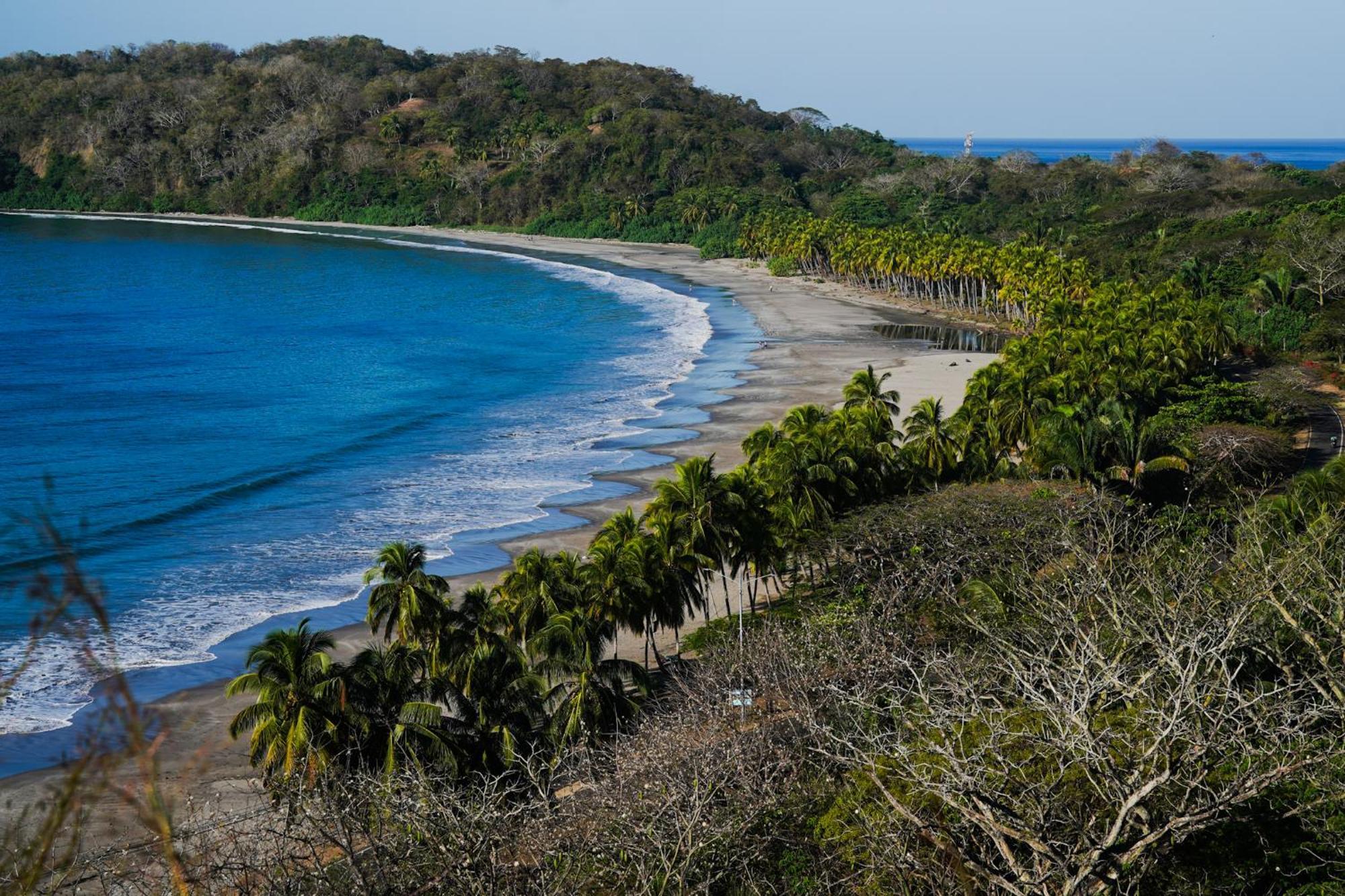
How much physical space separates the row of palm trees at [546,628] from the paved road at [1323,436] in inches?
A: 668

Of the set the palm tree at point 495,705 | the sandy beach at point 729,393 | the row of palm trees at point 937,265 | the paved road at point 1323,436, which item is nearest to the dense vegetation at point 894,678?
the palm tree at point 495,705

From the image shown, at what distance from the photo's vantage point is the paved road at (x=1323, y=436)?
46.2 metres

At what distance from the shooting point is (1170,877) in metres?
15.1

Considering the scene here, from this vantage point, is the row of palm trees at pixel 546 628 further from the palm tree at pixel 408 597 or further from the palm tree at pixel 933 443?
the palm tree at pixel 933 443

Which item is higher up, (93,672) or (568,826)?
(93,672)

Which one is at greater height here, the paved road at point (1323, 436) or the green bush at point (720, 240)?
the green bush at point (720, 240)

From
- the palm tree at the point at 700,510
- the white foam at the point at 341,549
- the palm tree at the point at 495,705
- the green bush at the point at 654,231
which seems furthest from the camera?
the green bush at the point at 654,231

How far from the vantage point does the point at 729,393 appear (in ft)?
223

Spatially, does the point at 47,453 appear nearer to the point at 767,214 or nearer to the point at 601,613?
the point at 601,613

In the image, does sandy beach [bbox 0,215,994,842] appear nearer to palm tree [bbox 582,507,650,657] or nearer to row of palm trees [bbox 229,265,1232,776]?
row of palm trees [bbox 229,265,1232,776]

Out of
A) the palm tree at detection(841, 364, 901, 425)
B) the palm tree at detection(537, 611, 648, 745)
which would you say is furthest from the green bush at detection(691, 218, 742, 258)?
the palm tree at detection(537, 611, 648, 745)

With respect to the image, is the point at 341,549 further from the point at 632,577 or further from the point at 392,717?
the point at 392,717

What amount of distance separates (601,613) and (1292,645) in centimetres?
1531

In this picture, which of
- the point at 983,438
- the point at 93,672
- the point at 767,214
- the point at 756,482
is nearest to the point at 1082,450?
the point at 983,438
